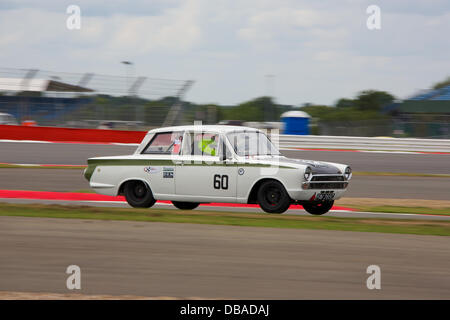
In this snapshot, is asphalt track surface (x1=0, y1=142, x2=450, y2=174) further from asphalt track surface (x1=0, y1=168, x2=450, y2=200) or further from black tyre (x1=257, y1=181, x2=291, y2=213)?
black tyre (x1=257, y1=181, x2=291, y2=213)

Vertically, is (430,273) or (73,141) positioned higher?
(73,141)

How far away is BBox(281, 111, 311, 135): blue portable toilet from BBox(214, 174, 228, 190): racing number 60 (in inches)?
729

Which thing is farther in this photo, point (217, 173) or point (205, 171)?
point (205, 171)

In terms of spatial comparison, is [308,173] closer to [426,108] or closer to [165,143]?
[165,143]

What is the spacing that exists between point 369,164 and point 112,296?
1551 centimetres

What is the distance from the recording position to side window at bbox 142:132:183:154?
34.7 feet

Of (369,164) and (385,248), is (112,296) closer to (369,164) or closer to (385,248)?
(385,248)

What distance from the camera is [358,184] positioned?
15.5 metres

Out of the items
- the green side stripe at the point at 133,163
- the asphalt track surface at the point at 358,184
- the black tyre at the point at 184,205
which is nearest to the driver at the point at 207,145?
the green side stripe at the point at 133,163

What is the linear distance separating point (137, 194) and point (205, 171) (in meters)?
1.28

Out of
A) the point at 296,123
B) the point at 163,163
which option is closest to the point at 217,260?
the point at 163,163

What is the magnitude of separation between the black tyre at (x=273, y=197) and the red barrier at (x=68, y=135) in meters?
12.7

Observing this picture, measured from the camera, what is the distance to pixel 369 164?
19906 mm
